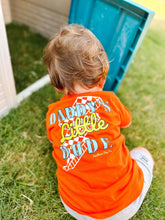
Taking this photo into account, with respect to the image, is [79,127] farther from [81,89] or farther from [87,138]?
[81,89]

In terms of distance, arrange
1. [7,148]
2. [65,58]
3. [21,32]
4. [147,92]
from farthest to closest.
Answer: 1. [21,32]
2. [147,92]
3. [7,148]
4. [65,58]

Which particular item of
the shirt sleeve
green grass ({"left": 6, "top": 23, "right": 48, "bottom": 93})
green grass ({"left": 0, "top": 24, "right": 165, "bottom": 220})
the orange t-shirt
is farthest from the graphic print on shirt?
green grass ({"left": 6, "top": 23, "right": 48, "bottom": 93})

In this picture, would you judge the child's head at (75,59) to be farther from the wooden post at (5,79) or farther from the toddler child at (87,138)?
the wooden post at (5,79)

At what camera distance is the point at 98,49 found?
3.53 ft

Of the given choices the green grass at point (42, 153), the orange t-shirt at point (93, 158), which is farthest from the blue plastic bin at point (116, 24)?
the orange t-shirt at point (93, 158)

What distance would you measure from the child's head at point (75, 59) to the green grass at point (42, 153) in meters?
0.82

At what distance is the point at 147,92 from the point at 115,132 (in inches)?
66.8

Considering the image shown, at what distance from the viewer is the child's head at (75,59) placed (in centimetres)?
101

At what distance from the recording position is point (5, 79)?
158cm

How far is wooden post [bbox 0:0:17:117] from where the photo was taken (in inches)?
54.8

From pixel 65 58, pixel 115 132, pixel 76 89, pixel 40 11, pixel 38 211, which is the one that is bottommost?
pixel 38 211

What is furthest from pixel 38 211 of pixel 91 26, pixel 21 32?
pixel 21 32

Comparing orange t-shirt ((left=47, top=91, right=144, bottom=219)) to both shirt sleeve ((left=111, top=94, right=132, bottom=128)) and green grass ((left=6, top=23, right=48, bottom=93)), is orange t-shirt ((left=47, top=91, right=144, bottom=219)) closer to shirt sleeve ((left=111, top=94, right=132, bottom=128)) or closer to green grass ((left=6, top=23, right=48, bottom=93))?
shirt sleeve ((left=111, top=94, right=132, bottom=128))

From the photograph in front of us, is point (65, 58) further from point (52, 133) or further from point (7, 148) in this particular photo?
point (7, 148)
